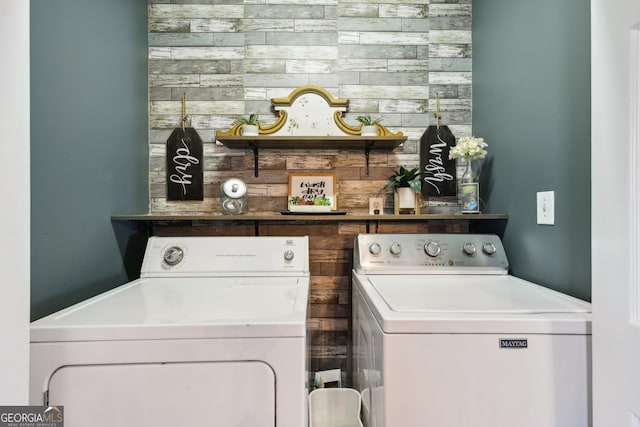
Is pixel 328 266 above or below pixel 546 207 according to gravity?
below

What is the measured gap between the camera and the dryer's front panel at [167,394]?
2.82 feet

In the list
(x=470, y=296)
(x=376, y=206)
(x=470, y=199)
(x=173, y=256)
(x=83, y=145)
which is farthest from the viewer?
(x=376, y=206)

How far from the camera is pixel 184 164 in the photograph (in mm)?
1925

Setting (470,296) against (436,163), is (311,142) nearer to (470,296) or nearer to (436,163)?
(436,163)

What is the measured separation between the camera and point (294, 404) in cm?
87

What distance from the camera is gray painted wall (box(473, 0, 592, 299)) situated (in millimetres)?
1173

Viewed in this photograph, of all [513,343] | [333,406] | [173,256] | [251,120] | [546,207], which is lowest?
[333,406]

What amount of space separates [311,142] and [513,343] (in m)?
1.34

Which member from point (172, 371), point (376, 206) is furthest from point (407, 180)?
point (172, 371)

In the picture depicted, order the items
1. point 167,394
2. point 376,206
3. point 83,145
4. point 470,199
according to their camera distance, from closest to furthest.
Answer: point 167,394 → point 83,145 → point 470,199 → point 376,206

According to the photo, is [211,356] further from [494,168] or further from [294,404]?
[494,168]

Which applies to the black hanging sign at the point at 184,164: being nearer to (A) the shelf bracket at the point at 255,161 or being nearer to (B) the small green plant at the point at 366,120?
(A) the shelf bracket at the point at 255,161

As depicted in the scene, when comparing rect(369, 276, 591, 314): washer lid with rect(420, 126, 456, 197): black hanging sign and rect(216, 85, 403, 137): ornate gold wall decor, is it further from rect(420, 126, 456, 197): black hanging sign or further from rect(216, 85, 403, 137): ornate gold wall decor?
rect(216, 85, 403, 137): ornate gold wall decor
